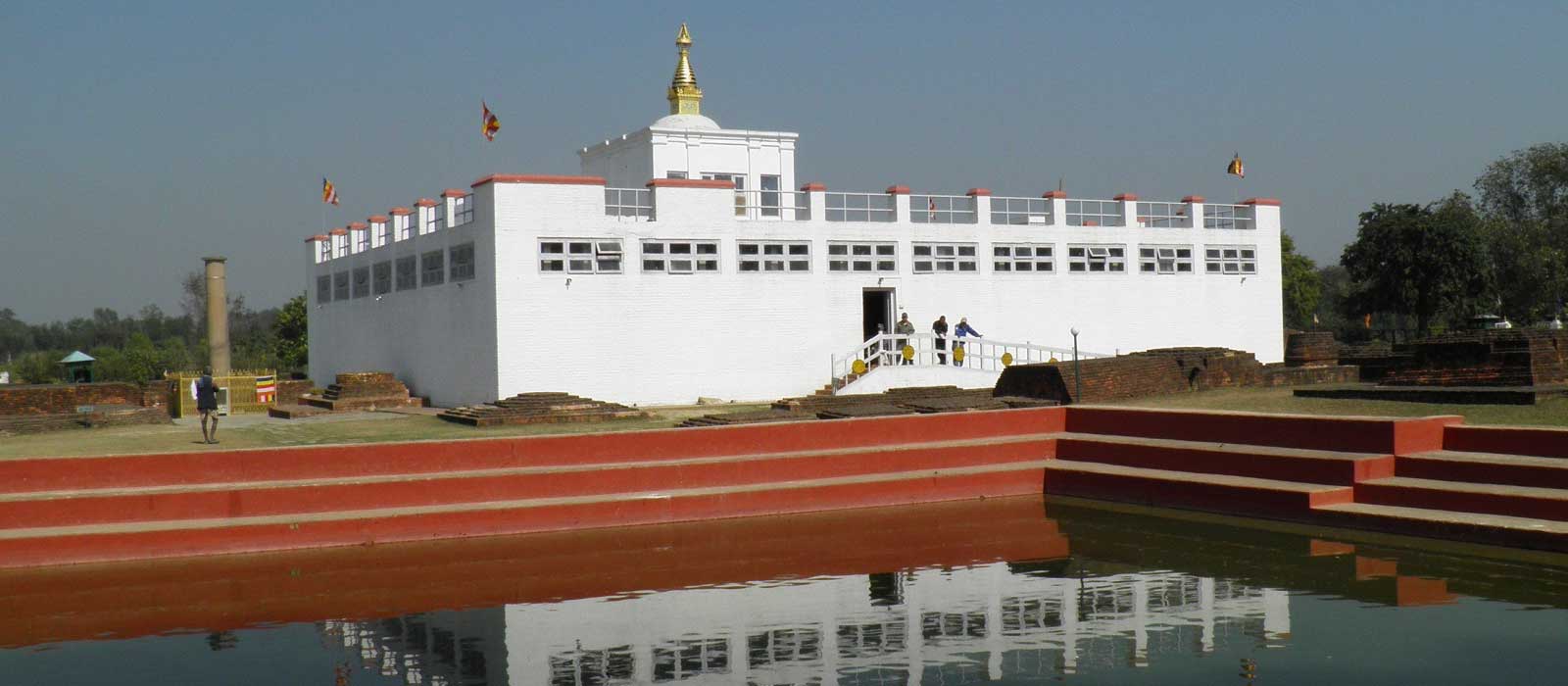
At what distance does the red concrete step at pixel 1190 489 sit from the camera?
47.9 feet

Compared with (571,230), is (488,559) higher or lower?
lower

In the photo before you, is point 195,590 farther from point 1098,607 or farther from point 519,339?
point 519,339

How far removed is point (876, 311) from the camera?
29.2 metres

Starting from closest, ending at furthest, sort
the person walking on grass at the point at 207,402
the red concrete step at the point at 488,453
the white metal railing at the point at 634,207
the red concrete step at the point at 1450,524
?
the red concrete step at the point at 1450,524
the red concrete step at the point at 488,453
the person walking on grass at the point at 207,402
the white metal railing at the point at 634,207

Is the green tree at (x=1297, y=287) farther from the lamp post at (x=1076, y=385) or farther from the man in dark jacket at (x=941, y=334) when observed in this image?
the lamp post at (x=1076, y=385)

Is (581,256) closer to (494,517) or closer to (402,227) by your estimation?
(402,227)

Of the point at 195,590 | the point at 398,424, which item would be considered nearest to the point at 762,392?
the point at 398,424

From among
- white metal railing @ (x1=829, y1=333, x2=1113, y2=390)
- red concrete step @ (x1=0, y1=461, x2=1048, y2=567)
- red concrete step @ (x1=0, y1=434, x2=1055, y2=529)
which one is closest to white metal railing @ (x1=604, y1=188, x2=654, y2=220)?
white metal railing @ (x1=829, y1=333, x2=1113, y2=390)

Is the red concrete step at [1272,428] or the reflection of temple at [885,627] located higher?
the red concrete step at [1272,428]

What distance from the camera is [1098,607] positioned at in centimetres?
1091

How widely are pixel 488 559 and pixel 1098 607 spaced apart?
244 inches

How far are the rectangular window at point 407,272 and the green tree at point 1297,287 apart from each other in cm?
5373

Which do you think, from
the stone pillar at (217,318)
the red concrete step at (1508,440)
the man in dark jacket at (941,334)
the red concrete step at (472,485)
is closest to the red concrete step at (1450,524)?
the red concrete step at (1508,440)

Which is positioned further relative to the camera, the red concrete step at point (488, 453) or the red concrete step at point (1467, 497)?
the red concrete step at point (488, 453)
